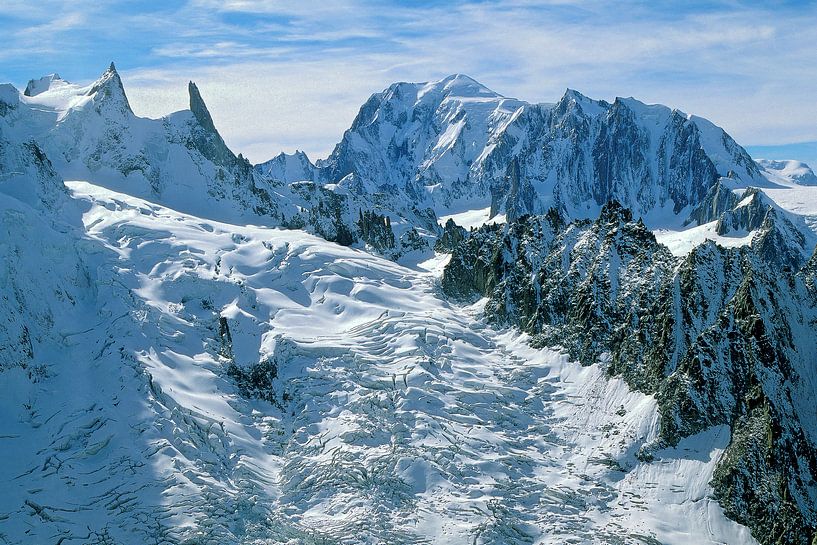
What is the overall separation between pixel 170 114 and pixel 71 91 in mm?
23251

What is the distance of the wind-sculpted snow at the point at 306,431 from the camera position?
5103cm

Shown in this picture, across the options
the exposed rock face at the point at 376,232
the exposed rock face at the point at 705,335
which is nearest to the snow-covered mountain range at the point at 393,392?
the exposed rock face at the point at 705,335

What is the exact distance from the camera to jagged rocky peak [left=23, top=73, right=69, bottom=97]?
544ft

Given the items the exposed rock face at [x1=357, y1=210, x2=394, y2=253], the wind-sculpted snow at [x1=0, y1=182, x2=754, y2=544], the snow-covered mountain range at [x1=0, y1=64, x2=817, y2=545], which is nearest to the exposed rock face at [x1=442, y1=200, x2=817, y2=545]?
the snow-covered mountain range at [x1=0, y1=64, x2=817, y2=545]

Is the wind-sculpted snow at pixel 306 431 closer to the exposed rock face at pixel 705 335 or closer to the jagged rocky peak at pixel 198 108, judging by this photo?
the exposed rock face at pixel 705 335

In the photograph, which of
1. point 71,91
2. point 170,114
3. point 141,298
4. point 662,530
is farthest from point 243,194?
point 662,530

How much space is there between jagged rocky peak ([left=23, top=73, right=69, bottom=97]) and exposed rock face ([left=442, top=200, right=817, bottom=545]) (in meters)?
137

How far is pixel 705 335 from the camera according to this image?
58094 millimetres

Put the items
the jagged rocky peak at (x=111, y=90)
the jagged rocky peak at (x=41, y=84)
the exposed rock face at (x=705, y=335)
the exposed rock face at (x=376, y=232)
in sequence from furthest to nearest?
the jagged rocky peak at (x=41, y=84) → the exposed rock face at (x=376, y=232) → the jagged rocky peak at (x=111, y=90) → the exposed rock face at (x=705, y=335)

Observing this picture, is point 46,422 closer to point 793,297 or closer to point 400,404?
point 400,404

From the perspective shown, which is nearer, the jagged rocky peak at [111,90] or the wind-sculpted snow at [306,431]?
the wind-sculpted snow at [306,431]

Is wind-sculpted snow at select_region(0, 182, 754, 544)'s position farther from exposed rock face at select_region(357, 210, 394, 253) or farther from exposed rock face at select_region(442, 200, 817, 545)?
exposed rock face at select_region(357, 210, 394, 253)

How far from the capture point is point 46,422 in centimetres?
5628

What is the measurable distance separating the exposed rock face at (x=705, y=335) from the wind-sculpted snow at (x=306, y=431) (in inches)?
93.4
